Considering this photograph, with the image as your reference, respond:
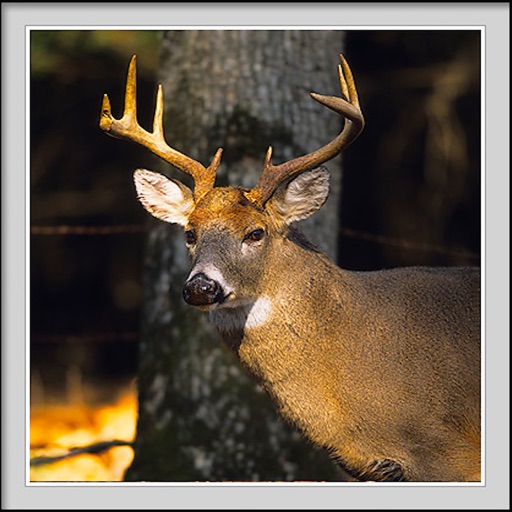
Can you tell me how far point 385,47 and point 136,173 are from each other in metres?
5.47

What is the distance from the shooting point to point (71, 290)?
12.2 meters

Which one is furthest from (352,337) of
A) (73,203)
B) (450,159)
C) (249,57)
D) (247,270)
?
(73,203)

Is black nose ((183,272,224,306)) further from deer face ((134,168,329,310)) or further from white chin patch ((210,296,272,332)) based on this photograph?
white chin patch ((210,296,272,332))

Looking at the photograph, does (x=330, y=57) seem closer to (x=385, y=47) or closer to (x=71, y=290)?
(x=385, y=47)

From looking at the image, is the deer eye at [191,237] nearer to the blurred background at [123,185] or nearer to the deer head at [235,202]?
the deer head at [235,202]

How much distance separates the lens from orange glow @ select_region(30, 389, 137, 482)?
6.95 metres

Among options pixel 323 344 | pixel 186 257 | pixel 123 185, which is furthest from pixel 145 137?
A: pixel 123 185

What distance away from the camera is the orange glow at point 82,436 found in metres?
6.95

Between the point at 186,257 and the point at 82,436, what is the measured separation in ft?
11.8

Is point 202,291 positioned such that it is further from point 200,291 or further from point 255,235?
point 255,235

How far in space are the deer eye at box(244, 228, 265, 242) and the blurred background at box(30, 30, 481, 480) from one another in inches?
145

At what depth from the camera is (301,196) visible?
4.89 meters

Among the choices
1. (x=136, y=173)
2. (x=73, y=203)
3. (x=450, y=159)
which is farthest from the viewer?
(x=73, y=203)

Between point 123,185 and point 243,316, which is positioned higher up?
point 123,185
